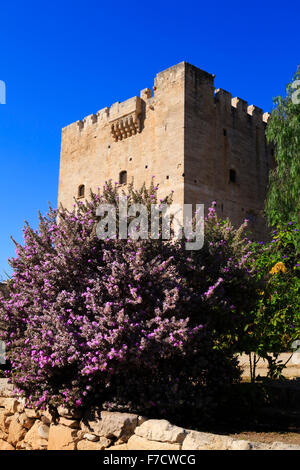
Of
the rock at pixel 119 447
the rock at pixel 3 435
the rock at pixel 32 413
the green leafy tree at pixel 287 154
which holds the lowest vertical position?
the rock at pixel 3 435

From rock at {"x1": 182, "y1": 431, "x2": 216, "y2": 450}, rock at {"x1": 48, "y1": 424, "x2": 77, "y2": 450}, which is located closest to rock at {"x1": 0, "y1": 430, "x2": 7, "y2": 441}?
rock at {"x1": 48, "y1": 424, "x2": 77, "y2": 450}

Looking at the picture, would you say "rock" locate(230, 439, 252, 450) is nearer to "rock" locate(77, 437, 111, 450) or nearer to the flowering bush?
the flowering bush

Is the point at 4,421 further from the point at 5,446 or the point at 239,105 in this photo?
the point at 239,105

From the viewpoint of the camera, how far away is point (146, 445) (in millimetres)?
4039

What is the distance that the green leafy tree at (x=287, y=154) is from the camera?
1358 cm

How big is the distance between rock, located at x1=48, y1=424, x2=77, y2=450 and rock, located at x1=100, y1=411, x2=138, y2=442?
449mm

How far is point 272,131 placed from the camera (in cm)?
1452

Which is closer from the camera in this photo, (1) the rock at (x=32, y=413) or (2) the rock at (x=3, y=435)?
(1) the rock at (x=32, y=413)

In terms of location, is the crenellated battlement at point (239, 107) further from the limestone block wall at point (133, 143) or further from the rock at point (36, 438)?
the rock at point (36, 438)

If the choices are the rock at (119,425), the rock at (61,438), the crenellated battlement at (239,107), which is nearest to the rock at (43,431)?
the rock at (61,438)

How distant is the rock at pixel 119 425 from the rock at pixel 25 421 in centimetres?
142

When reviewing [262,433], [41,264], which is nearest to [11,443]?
[41,264]

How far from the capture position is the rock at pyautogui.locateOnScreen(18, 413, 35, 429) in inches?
213

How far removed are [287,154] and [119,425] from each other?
38.0 feet
